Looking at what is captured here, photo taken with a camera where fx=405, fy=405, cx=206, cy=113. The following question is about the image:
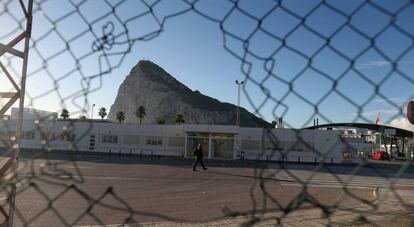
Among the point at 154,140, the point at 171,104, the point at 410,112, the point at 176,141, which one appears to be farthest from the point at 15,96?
the point at 171,104

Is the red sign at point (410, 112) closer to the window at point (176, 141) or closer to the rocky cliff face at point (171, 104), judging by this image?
the window at point (176, 141)

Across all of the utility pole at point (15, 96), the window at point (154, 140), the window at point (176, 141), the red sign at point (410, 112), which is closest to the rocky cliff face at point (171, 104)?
the window at point (154, 140)

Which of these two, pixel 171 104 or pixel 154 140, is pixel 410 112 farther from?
pixel 171 104

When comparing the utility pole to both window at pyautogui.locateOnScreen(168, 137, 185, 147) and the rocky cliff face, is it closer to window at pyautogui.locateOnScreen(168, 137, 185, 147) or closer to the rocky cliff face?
window at pyautogui.locateOnScreen(168, 137, 185, 147)

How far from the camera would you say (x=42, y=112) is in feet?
7.58

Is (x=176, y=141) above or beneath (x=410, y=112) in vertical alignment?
above

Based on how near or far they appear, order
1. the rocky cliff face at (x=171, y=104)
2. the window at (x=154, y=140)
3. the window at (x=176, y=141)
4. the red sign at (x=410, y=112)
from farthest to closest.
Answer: the rocky cliff face at (x=171, y=104) < the window at (x=154, y=140) < the window at (x=176, y=141) < the red sign at (x=410, y=112)

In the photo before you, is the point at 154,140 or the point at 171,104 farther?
the point at 171,104

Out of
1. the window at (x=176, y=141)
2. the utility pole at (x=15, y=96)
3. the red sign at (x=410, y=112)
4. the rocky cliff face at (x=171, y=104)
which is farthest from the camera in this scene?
the rocky cliff face at (x=171, y=104)

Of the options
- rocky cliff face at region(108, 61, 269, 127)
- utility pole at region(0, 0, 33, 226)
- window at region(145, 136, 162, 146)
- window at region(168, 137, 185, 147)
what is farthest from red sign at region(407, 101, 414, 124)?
rocky cliff face at region(108, 61, 269, 127)

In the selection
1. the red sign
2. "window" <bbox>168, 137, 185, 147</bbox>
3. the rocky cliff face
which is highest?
the rocky cliff face

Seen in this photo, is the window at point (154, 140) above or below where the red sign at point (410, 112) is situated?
above

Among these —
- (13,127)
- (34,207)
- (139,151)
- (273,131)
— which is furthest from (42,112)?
(139,151)

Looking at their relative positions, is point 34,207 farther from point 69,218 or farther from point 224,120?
point 224,120
